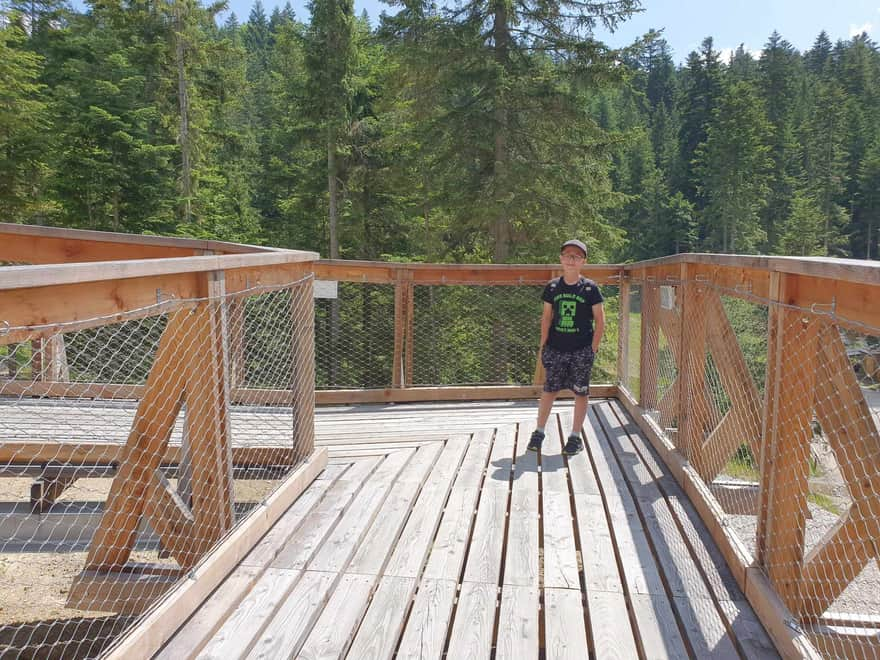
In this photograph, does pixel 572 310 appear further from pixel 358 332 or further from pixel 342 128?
pixel 342 128

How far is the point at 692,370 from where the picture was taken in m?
3.93

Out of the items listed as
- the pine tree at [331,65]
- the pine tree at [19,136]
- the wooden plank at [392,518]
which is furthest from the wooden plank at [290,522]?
the pine tree at [331,65]

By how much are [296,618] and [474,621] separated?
65 centimetres

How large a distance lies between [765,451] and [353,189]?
61.1 feet

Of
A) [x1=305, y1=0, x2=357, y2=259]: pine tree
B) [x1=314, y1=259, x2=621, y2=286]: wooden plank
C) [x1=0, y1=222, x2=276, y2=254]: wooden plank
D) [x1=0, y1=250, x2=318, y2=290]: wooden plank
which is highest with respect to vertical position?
[x1=305, y1=0, x2=357, y2=259]: pine tree

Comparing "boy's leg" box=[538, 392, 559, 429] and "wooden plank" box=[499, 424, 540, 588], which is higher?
"boy's leg" box=[538, 392, 559, 429]

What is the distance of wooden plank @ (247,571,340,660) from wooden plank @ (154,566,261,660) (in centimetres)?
18

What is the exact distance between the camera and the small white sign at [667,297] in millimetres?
4442

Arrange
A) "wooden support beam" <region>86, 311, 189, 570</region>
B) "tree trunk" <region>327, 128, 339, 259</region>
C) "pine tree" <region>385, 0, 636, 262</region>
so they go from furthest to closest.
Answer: "tree trunk" <region>327, 128, 339, 259</region> → "pine tree" <region>385, 0, 636, 262</region> → "wooden support beam" <region>86, 311, 189, 570</region>

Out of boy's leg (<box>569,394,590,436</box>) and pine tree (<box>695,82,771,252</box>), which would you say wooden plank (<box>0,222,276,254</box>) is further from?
pine tree (<box>695,82,771,252</box>)

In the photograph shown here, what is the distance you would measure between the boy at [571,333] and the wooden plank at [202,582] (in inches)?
71.9

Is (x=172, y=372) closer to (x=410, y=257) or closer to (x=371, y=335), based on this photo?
(x=371, y=335)

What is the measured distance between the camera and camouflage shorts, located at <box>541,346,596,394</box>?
4527 mm

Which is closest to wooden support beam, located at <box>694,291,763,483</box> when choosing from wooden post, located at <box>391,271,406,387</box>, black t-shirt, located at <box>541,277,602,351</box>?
black t-shirt, located at <box>541,277,602,351</box>
